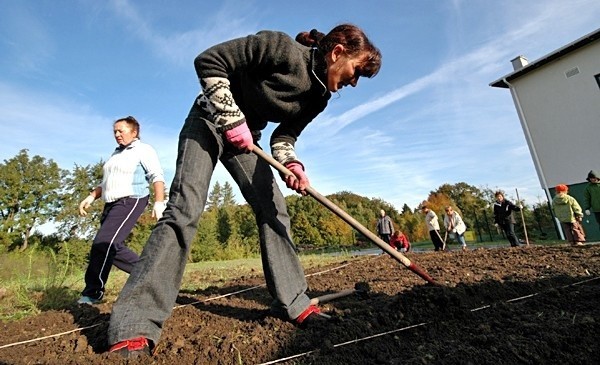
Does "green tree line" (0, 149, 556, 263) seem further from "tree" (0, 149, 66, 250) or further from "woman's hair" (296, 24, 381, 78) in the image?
"woman's hair" (296, 24, 381, 78)

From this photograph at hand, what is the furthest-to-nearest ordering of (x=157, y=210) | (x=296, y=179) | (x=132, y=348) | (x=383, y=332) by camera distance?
1. (x=157, y=210)
2. (x=296, y=179)
3. (x=383, y=332)
4. (x=132, y=348)

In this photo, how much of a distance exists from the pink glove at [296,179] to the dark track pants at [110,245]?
1530 millimetres

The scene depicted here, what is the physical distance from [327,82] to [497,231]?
2313 cm

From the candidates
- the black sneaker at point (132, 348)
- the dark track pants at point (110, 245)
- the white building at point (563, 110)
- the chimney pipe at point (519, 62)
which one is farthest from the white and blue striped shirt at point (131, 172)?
the chimney pipe at point (519, 62)

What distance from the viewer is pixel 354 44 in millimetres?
1871

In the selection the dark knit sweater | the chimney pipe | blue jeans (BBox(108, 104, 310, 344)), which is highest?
the chimney pipe

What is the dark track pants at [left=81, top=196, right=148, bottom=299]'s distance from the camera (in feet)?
9.07

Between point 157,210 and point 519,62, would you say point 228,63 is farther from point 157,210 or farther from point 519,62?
point 519,62

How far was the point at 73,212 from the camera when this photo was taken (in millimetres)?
26047

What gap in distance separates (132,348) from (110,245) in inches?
59.6

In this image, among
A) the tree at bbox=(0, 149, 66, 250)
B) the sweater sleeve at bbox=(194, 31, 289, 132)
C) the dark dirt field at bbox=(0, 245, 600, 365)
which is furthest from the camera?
the tree at bbox=(0, 149, 66, 250)

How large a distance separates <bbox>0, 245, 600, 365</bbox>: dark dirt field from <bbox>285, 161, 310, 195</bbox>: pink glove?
77 centimetres

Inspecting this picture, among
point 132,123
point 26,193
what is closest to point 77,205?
point 26,193

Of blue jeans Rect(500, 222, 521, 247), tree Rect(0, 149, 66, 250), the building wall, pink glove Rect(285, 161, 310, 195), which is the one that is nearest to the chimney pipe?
the building wall
